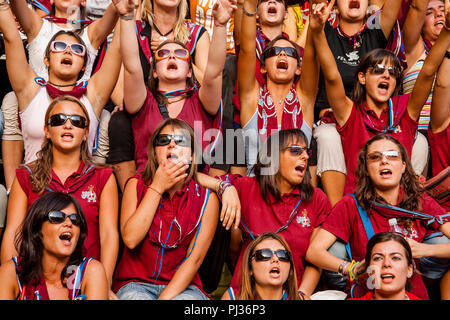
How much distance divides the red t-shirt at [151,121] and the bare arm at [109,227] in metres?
0.39

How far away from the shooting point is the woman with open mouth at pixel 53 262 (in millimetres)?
3400

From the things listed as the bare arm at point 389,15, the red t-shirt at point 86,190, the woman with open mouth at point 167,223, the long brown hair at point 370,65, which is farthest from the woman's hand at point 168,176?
the bare arm at point 389,15

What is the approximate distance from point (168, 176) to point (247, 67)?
1188 millimetres

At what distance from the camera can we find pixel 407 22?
5355mm

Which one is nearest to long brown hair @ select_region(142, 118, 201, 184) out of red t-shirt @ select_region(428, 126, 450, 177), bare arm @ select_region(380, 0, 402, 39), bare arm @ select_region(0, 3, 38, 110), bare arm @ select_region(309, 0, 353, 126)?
bare arm @ select_region(0, 3, 38, 110)

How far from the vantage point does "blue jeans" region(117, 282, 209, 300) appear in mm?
3681

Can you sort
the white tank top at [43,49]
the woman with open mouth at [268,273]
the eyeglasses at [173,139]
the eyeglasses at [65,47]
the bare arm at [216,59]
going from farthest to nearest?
the white tank top at [43,49] → the eyeglasses at [65,47] → the bare arm at [216,59] → the eyeglasses at [173,139] → the woman with open mouth at [268,273]

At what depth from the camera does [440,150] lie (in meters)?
4.74

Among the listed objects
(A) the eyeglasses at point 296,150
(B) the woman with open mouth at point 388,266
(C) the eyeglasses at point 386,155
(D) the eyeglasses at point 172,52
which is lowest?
(B) the woman with open mouth at point 388,266

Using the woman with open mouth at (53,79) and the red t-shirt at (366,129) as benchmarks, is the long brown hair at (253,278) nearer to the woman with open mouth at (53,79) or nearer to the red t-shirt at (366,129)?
the red t-shirt at (366,129)

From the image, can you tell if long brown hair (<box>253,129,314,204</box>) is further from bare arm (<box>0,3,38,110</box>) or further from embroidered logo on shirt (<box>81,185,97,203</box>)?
bare arm (<box>0,3,38,110</box>)

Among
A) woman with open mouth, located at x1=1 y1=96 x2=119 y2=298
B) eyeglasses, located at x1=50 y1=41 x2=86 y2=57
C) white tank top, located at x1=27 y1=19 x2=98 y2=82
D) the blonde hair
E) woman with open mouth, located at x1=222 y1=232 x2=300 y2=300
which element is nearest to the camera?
woman with open mouth, located at x1=222 y1=232 x2=300 y2=300

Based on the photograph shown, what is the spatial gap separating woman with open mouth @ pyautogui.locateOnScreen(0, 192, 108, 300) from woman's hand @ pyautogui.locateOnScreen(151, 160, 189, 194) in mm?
504

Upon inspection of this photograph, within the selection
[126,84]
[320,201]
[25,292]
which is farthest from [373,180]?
[25,292]
